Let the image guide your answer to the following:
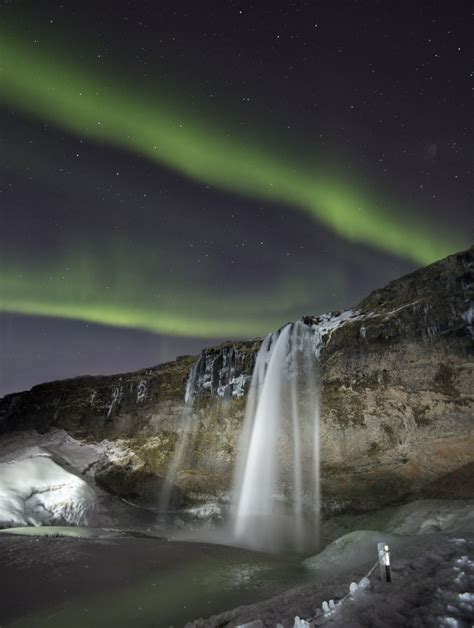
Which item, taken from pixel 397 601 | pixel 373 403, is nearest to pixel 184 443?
pixel 373 403

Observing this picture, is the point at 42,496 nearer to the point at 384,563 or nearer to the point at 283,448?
the point at 283,448

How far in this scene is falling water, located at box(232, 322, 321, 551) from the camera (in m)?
20.7

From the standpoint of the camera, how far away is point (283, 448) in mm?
21922

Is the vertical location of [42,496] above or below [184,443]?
below

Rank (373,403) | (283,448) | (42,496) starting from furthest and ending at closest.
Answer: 1. (283,448)
2. (42,496)
3. (373,403)

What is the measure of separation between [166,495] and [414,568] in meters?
21.7

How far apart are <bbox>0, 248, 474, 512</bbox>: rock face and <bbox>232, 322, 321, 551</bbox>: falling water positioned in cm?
79

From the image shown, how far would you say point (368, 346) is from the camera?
19328 millimetres

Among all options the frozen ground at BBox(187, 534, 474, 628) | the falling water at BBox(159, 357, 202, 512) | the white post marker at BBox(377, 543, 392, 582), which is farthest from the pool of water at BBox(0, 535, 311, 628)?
the falling water at BBox(159, 357, 202, 512)

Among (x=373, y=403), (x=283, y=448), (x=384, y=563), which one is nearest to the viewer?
(x=384, y=563)

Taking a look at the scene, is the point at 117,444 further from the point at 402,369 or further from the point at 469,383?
the point at 469,383

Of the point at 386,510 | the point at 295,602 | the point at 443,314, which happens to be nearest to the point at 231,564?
the point at 295,602

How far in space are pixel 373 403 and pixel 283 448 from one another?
243 inches

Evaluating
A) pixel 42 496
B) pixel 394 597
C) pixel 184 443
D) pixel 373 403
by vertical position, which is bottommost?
pixel 42 496
